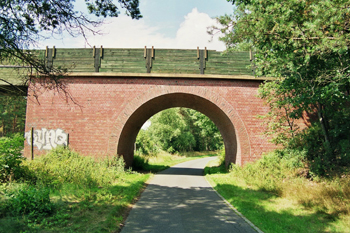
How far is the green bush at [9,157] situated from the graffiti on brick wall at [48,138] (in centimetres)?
446

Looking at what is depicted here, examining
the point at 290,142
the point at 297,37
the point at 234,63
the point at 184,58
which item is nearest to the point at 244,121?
the point at 290,142

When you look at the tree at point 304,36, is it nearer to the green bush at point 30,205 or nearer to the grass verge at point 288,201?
the grass verge at point 288,201

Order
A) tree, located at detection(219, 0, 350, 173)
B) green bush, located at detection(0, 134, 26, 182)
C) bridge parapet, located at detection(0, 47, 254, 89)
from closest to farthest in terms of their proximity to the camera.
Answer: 1. tree, located at detection(219, 0, 350, 173)
2. green bush, located at detection(0, 134, 26, 182)
3. bridge parapet, located at detection(0, 47, 254, 89)

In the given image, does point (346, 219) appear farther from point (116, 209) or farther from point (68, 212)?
point (68, 212)

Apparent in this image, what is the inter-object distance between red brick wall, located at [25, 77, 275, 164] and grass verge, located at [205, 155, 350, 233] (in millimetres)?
2470

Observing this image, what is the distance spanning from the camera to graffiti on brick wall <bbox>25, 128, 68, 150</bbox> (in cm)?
1248

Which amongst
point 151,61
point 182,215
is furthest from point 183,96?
point 182,215

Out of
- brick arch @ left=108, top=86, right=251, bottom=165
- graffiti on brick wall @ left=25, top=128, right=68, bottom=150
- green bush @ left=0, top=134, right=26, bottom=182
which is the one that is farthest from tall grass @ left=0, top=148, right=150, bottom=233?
brick arch @ left=108, top=86, right=251, bottom=165

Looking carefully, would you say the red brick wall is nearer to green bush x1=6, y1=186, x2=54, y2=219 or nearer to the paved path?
the paved path

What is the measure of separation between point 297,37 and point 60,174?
9.20m

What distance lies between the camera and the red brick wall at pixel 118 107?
492 inches

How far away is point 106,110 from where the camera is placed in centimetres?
1257

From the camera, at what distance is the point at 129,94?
1269 centimetres

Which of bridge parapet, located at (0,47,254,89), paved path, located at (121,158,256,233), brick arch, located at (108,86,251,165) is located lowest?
paved path, located at (121,158,256,233)
